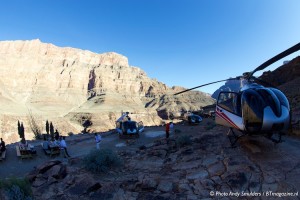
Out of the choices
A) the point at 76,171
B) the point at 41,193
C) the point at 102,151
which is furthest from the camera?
the point at 102,151

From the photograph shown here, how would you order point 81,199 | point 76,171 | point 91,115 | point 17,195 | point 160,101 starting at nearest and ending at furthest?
point 17,195 → point 81,199 → point 76,171 → point 91,115 → point 160,101

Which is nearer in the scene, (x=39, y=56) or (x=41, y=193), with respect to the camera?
(x=41, y=193)

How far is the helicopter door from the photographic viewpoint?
11.0 metres

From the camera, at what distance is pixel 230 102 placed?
12.0m

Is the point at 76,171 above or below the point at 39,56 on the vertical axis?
below

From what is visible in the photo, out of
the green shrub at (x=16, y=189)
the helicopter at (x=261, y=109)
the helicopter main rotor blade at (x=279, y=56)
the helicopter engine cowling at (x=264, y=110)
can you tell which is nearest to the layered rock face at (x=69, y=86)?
the helicopter at (x=261, y=109)

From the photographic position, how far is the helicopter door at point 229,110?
11.0 metres

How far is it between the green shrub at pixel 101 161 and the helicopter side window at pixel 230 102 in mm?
5546

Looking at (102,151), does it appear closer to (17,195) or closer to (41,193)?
(41,193)

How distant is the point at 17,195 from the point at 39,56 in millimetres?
187314

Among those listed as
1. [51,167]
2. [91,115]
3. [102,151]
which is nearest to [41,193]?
[51,167]

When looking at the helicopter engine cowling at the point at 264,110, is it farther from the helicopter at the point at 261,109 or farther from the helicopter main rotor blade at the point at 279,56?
the helicopter main rotor blade at the point at 279,56

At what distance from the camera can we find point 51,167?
1251 centimetres

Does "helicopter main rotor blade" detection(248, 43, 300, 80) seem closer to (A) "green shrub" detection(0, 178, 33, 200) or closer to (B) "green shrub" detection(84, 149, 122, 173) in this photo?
(B) "green shrub" detection(84, 149, 122, 173)
